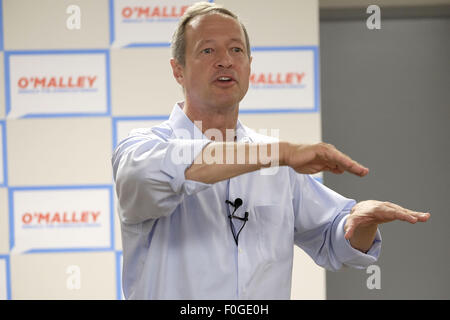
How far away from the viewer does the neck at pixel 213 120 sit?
1.49 meters

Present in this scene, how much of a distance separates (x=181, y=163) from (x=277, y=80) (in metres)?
2.27

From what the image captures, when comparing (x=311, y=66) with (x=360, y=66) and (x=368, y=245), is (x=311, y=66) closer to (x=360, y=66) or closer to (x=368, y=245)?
(x=360, y=66)

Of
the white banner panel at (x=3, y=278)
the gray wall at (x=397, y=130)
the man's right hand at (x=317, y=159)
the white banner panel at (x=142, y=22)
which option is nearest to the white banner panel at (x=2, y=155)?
the white banner panel at (x=3, y=278)

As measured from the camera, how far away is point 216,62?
4.71ft

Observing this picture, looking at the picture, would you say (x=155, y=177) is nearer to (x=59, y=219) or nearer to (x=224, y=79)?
(x=224, y=79)

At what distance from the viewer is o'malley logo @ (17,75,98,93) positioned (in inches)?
131

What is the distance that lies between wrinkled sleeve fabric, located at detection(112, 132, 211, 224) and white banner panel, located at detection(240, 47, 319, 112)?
7.08ft

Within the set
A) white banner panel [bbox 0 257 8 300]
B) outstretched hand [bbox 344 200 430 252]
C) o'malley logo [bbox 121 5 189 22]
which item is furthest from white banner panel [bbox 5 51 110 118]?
outstretched hand [bbox 344 200 430 252]

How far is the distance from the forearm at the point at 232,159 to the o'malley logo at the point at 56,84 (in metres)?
2.33

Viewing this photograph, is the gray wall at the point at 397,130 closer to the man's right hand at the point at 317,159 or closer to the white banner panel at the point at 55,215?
the white banner panel at the point at 55,215

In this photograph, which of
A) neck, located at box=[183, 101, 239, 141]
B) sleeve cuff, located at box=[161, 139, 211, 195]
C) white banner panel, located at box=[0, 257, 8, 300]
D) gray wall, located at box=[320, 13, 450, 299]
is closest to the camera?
sleeve cuff, located at box=[161, 139, 211, 195]

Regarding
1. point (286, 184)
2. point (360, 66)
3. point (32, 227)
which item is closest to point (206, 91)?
point (286, 184)

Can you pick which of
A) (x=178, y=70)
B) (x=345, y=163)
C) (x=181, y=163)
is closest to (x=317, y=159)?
(x=345, y=163)

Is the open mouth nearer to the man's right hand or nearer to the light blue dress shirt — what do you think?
the light blue dress shirt
